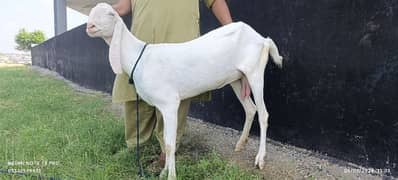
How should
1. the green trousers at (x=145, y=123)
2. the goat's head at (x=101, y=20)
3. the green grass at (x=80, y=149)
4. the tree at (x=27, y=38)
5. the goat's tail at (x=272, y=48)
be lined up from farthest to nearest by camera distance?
the tree at (x=27, y=38) → the green trousers at (x=145, y=123) → the green grass at (x=80, y=149) → the goat's tail at (x=272, y=48) → the goat's head at (x=101, y=20)

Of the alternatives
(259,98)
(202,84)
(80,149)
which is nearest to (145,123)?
(80,149)

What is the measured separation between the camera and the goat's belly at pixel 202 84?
6.07ft

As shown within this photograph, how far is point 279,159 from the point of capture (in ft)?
7.36

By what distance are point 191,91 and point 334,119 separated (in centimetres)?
91

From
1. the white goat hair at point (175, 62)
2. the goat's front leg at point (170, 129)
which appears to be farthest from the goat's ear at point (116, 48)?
the goat's front leg at point (170, 129)

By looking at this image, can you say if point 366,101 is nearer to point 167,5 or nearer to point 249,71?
point 249,71

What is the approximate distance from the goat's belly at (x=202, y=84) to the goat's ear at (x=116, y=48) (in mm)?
328

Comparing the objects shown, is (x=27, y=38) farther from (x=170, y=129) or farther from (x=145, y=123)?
(x=170, y=129)

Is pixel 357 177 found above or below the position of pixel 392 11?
below

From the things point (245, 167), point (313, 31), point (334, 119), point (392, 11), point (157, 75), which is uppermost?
point (392, 11)

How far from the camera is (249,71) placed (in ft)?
6.33

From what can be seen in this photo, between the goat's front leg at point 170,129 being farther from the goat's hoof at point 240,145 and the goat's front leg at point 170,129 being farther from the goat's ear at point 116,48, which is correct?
the goat's hoof at point 240,145

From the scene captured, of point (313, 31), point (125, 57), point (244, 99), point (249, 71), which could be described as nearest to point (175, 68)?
point (125, 57)

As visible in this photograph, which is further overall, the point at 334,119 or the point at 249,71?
the point at 334,119
